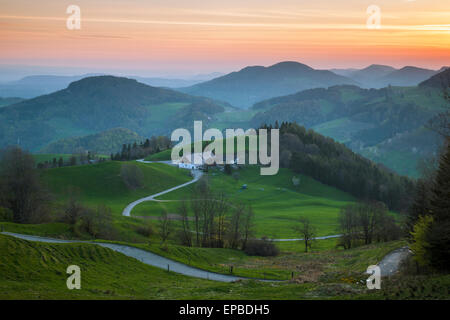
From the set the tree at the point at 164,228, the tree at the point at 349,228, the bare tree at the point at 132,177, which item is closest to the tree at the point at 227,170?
the bare tree at the point at 132,177

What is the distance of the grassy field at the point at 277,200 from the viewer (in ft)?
322

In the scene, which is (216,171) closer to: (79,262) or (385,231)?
(385,231)

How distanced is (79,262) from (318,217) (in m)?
84.8

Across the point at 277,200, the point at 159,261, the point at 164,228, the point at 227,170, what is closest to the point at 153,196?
the point at 277,200

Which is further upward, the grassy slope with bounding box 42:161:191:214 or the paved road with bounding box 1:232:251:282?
the paved road with bounding box 1:232:251:282

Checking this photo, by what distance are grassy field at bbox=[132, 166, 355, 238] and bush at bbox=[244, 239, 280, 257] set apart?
1824 centimetres

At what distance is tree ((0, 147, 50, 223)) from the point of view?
61.7 metres

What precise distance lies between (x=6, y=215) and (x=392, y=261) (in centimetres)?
5525

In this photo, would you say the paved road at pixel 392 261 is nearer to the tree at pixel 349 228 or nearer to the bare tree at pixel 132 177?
the tree at pixel 349 228

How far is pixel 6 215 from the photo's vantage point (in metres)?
59.9

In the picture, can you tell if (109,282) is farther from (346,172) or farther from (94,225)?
(346,172)

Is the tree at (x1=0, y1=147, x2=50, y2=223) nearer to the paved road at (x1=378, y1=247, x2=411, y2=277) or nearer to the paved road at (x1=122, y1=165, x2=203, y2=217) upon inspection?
the paved road at (x1=122, y1=165, x2=203, y2=217)

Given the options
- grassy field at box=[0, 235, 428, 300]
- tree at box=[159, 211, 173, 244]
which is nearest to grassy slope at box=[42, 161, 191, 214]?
tree at box=[159, 211, 173, 244]
